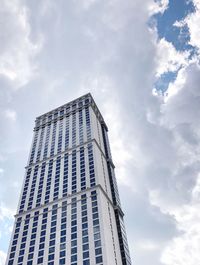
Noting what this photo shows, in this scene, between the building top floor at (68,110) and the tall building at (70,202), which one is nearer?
the tall building at (70,202)

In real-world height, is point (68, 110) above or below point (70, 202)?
above

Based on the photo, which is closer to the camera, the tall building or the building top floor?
the tall building

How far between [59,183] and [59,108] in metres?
52.8

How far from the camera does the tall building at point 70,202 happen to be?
6600cm

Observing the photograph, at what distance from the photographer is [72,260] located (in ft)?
205

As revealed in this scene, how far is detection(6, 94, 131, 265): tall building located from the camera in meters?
66.0

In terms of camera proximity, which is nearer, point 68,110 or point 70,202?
point 70,202

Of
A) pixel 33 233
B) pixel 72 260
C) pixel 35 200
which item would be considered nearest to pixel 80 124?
pixel 35 200

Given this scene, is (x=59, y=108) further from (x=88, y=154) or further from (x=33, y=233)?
(x=33, y=233)

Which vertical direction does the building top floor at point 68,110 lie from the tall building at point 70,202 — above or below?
above

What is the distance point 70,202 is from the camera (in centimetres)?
7931

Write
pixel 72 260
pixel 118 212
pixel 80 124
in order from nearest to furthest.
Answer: pixel 72 260
pixel 118 212
pixel 80 124

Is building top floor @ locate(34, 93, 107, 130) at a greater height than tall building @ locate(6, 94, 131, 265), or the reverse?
building top floor @ locate(34, 93, 107, 130)

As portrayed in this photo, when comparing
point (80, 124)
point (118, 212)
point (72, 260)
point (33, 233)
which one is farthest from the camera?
point (80, 124)
